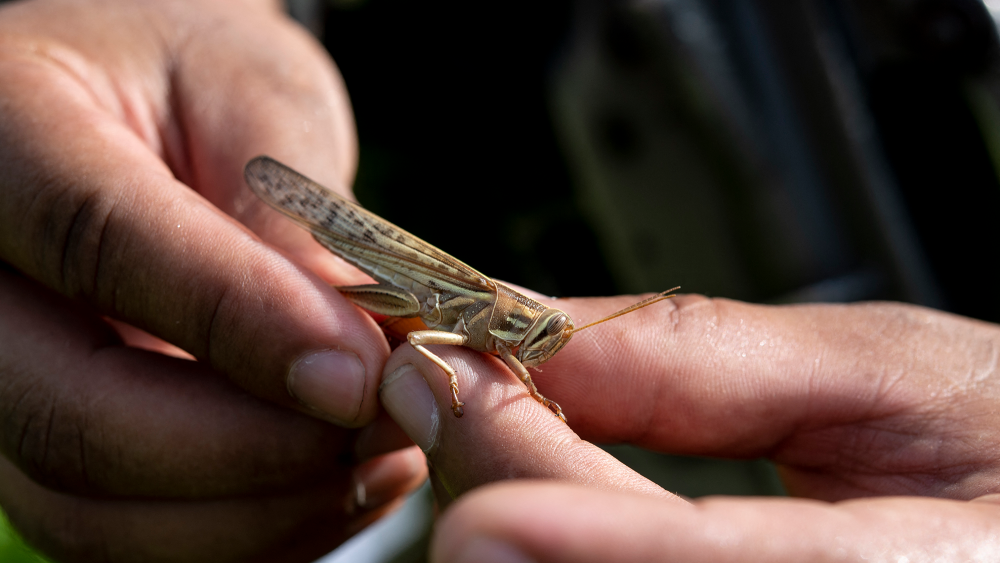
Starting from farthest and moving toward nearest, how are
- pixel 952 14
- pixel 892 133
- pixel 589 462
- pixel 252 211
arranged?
pixel 892 133 → pixel 952 14 → pixel 252 211 → pixel 589 462

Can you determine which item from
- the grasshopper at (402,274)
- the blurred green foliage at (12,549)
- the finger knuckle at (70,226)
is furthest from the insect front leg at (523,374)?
the blurred green foliage at (12,549)

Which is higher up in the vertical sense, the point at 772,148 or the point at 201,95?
the point at 201,95

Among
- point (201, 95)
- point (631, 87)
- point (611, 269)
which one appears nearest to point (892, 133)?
point (631, 87)

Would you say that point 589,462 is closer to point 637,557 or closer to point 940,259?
point 637,557

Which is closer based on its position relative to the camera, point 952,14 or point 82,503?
point 82,503

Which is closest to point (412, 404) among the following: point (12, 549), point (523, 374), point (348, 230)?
point (523, 374)

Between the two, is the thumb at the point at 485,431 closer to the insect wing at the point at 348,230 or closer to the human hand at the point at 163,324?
the human hand at the point at 163,324
